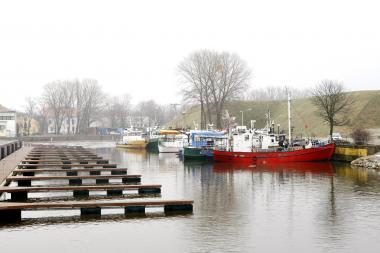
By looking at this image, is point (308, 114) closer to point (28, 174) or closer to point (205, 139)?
point (205, 139)

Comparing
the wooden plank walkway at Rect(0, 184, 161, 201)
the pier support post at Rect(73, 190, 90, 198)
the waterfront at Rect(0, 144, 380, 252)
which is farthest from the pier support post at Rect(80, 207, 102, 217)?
the pier support post at Rect(73, 190, 90, 198)

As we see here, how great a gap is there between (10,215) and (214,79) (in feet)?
223

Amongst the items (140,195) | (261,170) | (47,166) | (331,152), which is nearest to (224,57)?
(331,152)

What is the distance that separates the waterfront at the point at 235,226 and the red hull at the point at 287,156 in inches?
641

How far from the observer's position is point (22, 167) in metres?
33.0

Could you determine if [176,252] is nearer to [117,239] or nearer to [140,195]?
[117,239]

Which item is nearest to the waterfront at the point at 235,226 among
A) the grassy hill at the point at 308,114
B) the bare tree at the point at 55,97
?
the grassy hill at the point at 308,114

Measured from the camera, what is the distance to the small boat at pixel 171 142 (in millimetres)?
66250

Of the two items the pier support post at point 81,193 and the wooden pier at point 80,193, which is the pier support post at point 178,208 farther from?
the pier support post at point 81,193

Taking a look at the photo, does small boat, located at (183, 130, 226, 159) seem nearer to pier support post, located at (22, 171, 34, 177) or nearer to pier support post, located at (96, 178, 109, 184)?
pier support post, located at (96, 178, 109, 184)

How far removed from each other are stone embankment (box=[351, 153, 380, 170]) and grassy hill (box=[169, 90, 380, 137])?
28.6 m

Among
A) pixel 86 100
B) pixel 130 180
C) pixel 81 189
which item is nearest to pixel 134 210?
pixel 81 189

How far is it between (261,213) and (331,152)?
27.5 metres

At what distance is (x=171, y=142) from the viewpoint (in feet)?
226
